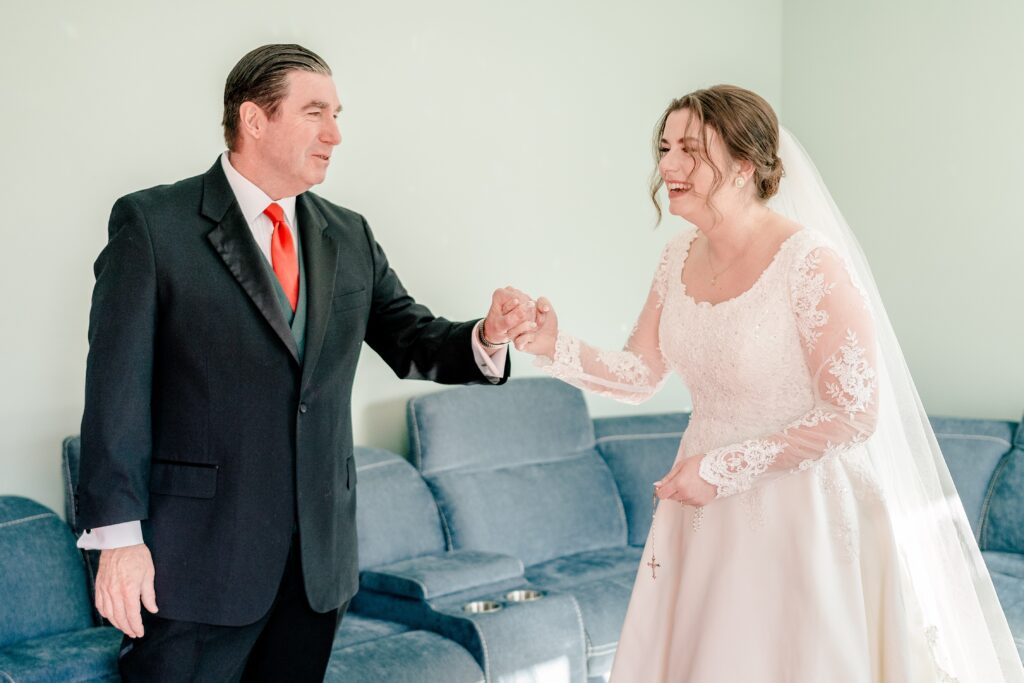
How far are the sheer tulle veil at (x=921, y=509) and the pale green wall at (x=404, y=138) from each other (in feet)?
5.75

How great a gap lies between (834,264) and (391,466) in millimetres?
1843

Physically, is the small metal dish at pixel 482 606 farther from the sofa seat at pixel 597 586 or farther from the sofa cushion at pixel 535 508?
the sofa cushion at pixel 535 508

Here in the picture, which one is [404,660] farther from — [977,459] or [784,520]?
[977,459]

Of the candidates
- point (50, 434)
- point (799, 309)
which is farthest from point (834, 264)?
point (50, 434)

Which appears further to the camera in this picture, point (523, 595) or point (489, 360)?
point (523, 595)

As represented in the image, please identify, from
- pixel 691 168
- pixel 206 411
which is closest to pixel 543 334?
pixel 691 168

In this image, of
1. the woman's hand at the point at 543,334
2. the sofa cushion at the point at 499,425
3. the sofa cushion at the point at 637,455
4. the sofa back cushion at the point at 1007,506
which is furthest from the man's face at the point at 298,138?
A: the sofa back cushion at the point at 1007,506

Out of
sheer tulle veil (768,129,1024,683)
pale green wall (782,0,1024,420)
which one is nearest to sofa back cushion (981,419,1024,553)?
pale green wall (782,0,1024,420)

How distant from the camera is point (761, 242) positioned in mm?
2336

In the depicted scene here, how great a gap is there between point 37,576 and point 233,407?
3.83ft

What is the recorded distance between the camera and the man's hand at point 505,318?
2373mm

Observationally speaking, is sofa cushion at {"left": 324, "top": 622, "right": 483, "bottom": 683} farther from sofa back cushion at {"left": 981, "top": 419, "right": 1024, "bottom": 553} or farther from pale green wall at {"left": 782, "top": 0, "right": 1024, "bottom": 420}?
pale green wall at {"left": 782, "top": 0, "right": 1024, "bottom": 420}

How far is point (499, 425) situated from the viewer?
12.9ft

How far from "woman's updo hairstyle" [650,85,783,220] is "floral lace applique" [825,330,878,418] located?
0.43 meters
